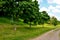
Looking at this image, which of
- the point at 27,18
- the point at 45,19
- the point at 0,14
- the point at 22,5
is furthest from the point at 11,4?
the point at 45,19

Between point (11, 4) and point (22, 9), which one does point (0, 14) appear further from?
point (11, 4)

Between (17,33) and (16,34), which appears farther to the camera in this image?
(17,33)

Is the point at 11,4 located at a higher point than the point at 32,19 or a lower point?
higher

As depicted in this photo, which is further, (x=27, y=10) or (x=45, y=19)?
(x=45, y=19)

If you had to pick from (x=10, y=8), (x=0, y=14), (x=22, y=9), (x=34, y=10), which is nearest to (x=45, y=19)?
(x=0, y=14)

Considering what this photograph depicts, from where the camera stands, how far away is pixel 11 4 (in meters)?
51.1

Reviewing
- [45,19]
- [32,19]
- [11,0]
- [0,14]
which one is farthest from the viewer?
[45,19]

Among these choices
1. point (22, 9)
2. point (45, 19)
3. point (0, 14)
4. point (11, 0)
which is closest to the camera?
point (11, 0)

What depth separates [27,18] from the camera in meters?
60.2

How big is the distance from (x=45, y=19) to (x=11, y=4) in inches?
1642

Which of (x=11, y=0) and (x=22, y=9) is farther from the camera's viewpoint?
(x=22, y=9)

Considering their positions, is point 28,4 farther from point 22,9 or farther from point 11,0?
point 11,0

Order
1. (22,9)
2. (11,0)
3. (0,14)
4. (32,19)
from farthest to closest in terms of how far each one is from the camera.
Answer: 1. (0,14)
2. (32,19)
3. (22,9)
4. (11,0)

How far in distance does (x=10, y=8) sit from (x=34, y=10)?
42.1 ft
